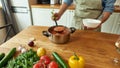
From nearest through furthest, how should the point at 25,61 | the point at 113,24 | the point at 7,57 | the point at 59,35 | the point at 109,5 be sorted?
the point at 25,61 → the point at 7,57 → the point at 59,35 → the point at 109,5 → the point at 113,24

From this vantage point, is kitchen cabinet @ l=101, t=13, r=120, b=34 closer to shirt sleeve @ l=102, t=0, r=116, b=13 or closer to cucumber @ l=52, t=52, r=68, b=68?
shirt sleeve @ l=102, t=0, r=116, b=13

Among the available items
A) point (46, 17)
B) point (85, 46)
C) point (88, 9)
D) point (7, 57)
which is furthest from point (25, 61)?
point (46, 17)

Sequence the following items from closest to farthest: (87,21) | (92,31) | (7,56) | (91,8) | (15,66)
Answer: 1. (15,66)
2. (7,56)
3. (87,21)
4. (92,31)
5. (91,8)

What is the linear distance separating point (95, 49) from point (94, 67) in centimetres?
21

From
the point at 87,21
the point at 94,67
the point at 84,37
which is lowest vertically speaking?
the point at 94,67

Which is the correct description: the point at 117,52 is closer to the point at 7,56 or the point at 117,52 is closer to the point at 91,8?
the point at 91,8

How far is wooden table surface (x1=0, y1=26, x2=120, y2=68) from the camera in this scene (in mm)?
967

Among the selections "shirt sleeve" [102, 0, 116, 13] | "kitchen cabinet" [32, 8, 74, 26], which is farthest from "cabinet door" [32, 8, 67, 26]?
"shirt sleeve" [102, 0, 116, 13]

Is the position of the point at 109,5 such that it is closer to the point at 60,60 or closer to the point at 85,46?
the point at 85,46

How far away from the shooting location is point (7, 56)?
97 cm

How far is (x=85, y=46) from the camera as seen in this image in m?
1.13

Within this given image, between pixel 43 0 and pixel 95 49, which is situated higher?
pixel 43 0

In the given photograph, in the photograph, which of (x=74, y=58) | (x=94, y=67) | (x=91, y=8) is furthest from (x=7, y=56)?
(x=91, y=8)

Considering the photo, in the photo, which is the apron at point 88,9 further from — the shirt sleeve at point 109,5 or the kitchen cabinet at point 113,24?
the kitchen cabinet at point 113,24
